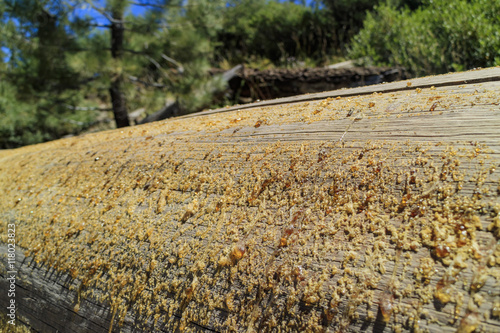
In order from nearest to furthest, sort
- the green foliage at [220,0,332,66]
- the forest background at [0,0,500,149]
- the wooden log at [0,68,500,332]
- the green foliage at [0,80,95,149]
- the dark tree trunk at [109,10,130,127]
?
the wooden log at [0,68,500,332]
the forest background at [0,0,500,149]
the dark tree trunk at [109,10,130,127]
the green foliage at [0,80,95,149]
the green foliage at [220,0,332,66]

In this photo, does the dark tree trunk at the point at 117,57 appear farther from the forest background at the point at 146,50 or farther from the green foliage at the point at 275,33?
the green foliage at the point at 275,33

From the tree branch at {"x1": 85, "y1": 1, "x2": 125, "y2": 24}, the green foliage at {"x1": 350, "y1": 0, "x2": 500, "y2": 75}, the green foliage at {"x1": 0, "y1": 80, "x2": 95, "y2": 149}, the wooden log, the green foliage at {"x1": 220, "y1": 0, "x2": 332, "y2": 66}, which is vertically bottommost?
the wooden log

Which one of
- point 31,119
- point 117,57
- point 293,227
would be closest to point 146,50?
point 117,57

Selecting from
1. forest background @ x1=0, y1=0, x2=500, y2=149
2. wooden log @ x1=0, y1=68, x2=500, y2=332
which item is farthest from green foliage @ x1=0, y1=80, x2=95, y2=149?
wooden log @ x1=0, y1=68, x2=500, y2=332

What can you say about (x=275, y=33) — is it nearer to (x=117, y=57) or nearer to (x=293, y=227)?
(x=117, y=57)

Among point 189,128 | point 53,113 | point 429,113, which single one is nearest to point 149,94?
point 53,113

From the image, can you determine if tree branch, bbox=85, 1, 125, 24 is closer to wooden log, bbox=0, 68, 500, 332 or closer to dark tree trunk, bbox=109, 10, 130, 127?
dark tree trunk, bbox=109, 10, 130, 127
